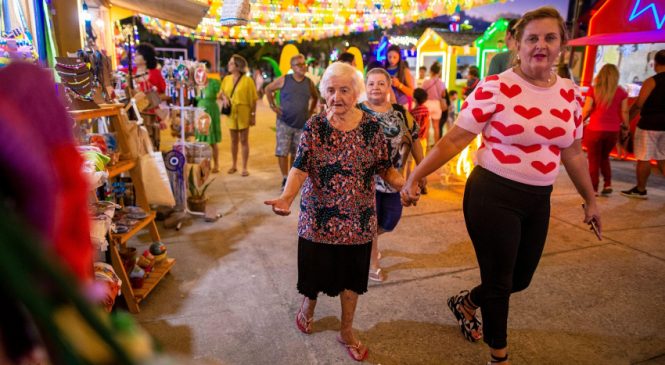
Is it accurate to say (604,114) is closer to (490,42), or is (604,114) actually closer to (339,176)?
(339,176)

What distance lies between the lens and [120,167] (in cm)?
342

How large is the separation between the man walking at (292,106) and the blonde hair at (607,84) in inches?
157

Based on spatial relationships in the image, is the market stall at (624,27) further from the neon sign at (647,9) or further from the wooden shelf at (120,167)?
the wooden shelf at (120,167)

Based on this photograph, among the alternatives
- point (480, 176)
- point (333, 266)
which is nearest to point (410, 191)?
point (480, 176)

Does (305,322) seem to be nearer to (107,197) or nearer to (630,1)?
(107,197)

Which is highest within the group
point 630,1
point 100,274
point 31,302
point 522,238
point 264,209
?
point 630,1

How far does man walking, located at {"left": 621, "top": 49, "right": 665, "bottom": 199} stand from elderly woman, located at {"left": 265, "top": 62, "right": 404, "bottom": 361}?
526 centimetres

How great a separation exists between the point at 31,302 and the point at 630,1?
11290mm

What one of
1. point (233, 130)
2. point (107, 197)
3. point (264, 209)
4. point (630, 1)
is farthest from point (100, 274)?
point (630, 1)

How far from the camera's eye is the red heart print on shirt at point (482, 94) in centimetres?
231

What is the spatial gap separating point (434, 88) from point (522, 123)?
22.8 feet

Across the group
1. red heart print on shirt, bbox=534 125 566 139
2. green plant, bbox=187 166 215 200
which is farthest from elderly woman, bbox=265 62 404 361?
green plant, bbox=187 166 215 200

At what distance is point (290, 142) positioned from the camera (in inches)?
261

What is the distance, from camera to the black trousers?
7.72 feet
